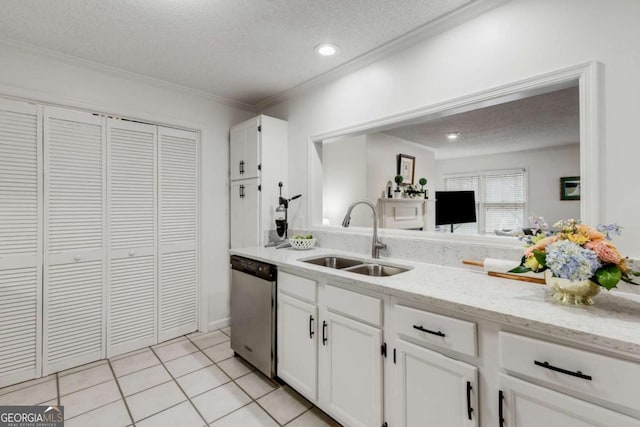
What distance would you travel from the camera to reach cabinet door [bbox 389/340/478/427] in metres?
1.19

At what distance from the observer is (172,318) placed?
2.93m

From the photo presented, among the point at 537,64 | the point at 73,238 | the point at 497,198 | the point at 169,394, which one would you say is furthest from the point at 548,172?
the point at 73,238

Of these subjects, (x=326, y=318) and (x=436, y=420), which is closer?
(x=436, y=420)

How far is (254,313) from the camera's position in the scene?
231 cm

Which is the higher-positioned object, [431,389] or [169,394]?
[431,389]

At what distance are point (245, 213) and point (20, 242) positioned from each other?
1.70 metres

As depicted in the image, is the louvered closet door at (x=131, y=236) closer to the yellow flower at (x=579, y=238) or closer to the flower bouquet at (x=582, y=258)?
the flower bouquet at (x=582, y=258)

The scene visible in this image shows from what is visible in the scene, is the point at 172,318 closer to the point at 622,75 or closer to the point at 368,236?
the point at 368,236

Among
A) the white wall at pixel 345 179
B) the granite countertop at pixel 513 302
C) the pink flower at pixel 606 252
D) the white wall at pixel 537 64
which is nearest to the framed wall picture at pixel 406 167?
the white wall at pixel 345 179

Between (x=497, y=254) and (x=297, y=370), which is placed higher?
(x=497, y=254)

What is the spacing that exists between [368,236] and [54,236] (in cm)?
245

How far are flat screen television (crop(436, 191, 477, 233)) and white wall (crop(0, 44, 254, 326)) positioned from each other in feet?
9.21

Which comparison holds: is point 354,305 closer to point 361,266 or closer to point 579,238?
point 361,266

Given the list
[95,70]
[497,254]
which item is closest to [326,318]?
[497,254]
